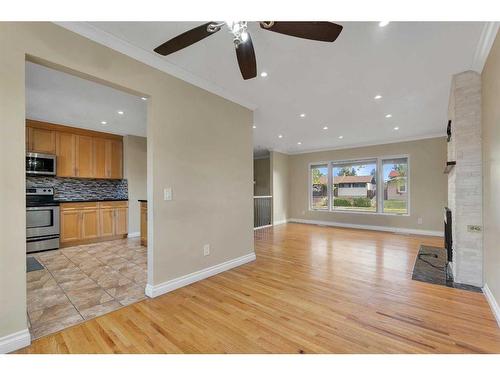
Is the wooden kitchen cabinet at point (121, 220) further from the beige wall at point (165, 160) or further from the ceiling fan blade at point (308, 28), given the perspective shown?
the ceiling fan blade at point (308, 28)

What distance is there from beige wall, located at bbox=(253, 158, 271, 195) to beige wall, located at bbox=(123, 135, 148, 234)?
420 centimetres

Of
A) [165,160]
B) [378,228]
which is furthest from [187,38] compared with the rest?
[378,228]

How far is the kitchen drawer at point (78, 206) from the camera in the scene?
15.6 ft

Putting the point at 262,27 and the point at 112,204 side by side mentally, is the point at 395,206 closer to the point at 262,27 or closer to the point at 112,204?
the point at 262,27

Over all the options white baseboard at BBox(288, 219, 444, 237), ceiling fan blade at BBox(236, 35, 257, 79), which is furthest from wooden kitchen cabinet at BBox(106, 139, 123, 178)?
white baseboard at BBox(288, 219, 444, 237)

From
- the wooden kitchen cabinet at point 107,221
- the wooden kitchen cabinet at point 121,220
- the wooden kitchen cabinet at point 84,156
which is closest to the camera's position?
the wooden kitchen cabinet at point 84,156

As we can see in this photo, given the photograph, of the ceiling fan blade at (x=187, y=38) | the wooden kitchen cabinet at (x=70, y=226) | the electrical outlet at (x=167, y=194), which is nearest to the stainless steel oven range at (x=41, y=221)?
the wooden kitchen cabinet at (x=70, y=226)

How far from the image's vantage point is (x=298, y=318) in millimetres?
2123

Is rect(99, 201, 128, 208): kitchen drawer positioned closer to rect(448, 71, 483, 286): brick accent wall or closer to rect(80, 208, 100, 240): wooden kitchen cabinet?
rect(80, 208, 100, 240): wooden kitchen cabinet

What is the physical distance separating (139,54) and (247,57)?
4.28 ft

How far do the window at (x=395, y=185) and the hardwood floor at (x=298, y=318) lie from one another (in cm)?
369
